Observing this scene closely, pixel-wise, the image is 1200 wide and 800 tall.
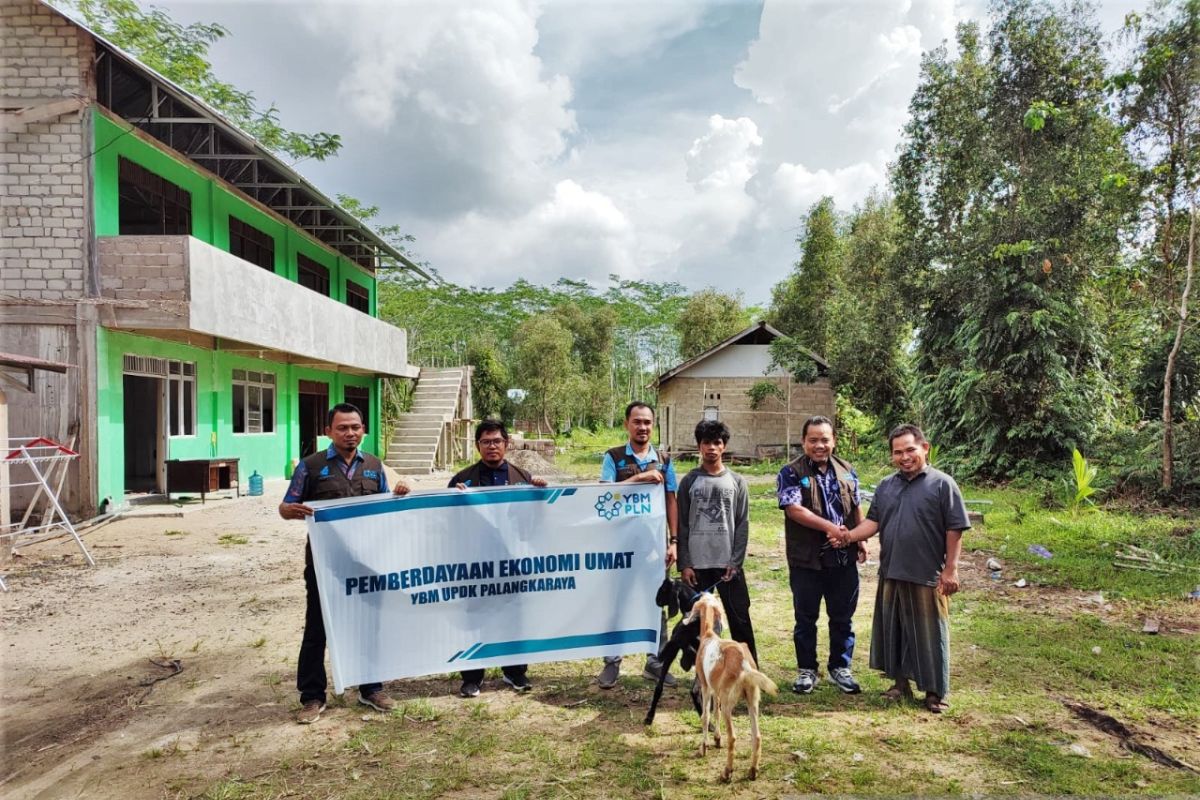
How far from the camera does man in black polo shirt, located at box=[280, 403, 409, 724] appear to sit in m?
3.46

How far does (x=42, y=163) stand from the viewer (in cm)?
896

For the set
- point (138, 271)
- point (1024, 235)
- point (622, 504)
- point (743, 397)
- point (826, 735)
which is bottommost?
point (826, 735)

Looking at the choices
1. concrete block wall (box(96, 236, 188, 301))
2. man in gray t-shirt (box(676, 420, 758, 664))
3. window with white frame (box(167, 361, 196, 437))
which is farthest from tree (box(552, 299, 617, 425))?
man in gray t-shirt (box(676, 420, 758, 664))

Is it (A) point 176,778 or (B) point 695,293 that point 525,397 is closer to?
(B) point 695,293

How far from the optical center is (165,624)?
16.9ft

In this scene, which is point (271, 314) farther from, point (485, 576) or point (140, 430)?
point (485, 576)

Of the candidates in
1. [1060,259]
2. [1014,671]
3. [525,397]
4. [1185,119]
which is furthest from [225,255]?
[525,397]

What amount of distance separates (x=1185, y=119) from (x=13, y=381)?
52.0 feet

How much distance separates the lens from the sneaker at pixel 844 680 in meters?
3.76

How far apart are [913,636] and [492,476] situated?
2.54 meters

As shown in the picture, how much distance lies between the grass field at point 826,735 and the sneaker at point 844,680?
60mm

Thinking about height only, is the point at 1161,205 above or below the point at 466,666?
above

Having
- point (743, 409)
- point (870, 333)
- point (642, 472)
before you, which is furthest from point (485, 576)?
point (743, 409)

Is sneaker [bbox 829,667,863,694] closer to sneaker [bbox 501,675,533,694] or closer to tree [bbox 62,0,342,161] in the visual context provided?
sneaker [bbox 501,675,533,694]
